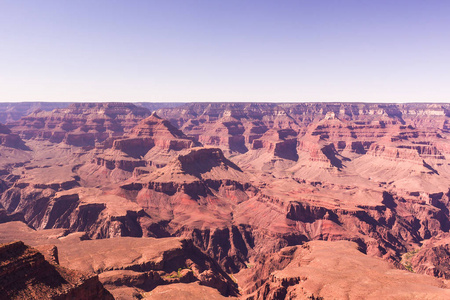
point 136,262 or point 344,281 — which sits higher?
point 344,281

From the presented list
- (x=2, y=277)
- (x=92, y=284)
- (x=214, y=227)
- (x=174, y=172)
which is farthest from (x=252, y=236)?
(x=2, y=277)

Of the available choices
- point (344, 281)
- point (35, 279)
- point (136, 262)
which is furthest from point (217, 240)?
point (35, 279)

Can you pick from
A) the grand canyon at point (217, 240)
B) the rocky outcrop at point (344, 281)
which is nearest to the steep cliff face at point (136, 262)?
the grand canyon at point (217, 240)

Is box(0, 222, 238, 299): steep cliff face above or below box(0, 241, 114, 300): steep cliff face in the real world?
below

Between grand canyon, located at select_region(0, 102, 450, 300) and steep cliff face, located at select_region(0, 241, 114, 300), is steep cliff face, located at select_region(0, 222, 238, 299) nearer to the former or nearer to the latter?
grand canyon, located at select_region(0, 102, 450, 300)

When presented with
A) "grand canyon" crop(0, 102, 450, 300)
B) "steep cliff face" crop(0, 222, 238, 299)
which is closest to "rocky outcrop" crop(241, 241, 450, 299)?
"grand canyon" crop(0, 102, 450, 300)

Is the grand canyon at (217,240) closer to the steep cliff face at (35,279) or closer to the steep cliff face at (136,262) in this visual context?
the steep cliff face at (35,279)

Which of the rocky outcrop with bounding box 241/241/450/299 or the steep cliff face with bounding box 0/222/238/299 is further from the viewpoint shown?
the steep cliff face with bounding box 0/222/238/299

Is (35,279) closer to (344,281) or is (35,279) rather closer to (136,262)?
(136,262)
